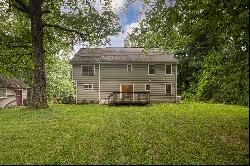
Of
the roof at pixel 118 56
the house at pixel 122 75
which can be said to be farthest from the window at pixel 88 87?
the roof at pixel 118 56

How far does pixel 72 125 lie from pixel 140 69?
25431 millimetres

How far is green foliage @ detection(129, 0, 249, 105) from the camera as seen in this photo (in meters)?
12.0

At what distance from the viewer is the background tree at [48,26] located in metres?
29.0

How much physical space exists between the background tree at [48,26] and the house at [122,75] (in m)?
7.18

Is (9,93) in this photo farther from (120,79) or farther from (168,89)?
(168,89)

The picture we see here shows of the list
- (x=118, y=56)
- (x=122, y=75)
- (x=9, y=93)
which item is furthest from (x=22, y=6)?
(x=9, y=93)

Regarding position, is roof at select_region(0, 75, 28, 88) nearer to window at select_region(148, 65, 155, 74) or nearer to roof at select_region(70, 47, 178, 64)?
roof at select_region(70, 47, 178, 64)

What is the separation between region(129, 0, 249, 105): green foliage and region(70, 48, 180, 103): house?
819 inches

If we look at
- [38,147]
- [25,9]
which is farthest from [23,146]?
[25,9]

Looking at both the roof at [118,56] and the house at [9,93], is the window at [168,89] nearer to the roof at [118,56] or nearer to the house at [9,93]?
the roof at [118,56]

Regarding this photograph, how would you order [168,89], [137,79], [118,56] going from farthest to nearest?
[168,89] < [118,56] < [137,79]

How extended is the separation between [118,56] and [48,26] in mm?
13969

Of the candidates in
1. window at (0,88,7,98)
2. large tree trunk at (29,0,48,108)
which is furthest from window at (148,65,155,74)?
window at (0,88,7,98)

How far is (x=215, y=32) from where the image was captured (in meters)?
15.0
